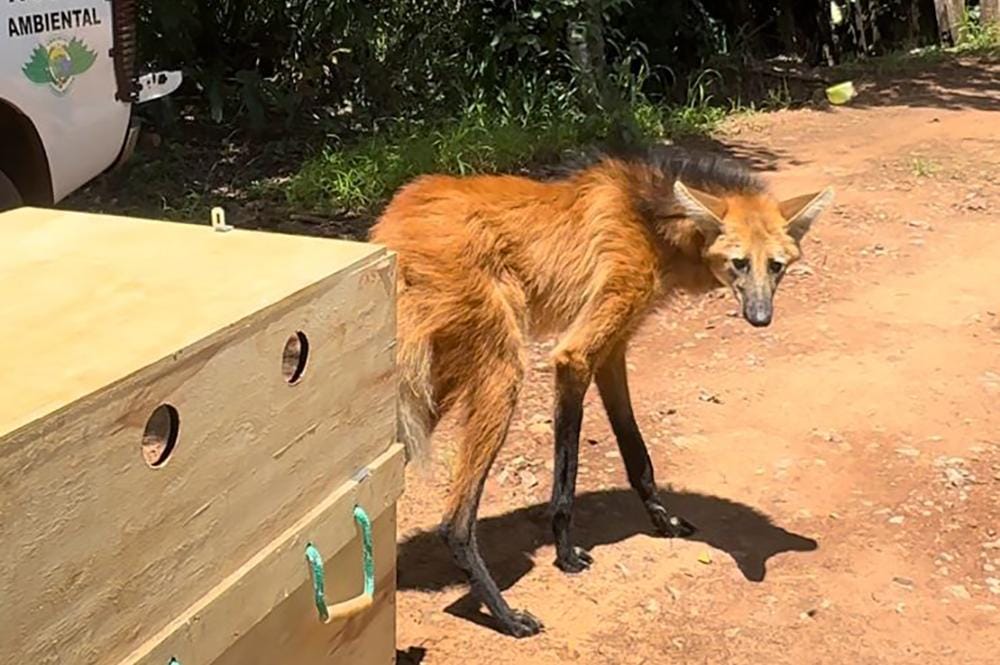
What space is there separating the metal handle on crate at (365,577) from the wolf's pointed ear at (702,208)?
163cm

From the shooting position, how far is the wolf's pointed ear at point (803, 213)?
12.7ft

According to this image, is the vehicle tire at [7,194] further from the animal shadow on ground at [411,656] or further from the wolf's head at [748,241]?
the wolf's head at [748,241]

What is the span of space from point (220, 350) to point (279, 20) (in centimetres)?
808

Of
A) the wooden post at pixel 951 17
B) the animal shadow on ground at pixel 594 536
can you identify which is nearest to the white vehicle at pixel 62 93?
the animal shadow on ground at pixel 594 536

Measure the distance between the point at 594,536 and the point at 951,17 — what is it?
12.1m

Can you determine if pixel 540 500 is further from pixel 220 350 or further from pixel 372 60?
pixel 372 60

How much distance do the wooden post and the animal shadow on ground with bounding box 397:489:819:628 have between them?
11680mm

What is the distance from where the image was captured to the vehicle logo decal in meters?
4.25

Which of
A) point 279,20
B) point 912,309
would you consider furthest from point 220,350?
point 279,20

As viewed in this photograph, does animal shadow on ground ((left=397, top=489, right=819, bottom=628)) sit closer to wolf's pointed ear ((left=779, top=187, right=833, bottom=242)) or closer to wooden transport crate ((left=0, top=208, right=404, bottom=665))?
wolf's pointed ear ((left=779, top=187, right=833, bottom=242))

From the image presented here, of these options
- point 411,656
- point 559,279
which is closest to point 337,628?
point 411,656

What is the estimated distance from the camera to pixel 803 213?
3.88 meters

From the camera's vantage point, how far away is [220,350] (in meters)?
1.99

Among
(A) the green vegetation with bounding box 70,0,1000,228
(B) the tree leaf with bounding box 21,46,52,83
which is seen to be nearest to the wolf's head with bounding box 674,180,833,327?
(B) the tree leaf with bounding box 21,46,52,83
